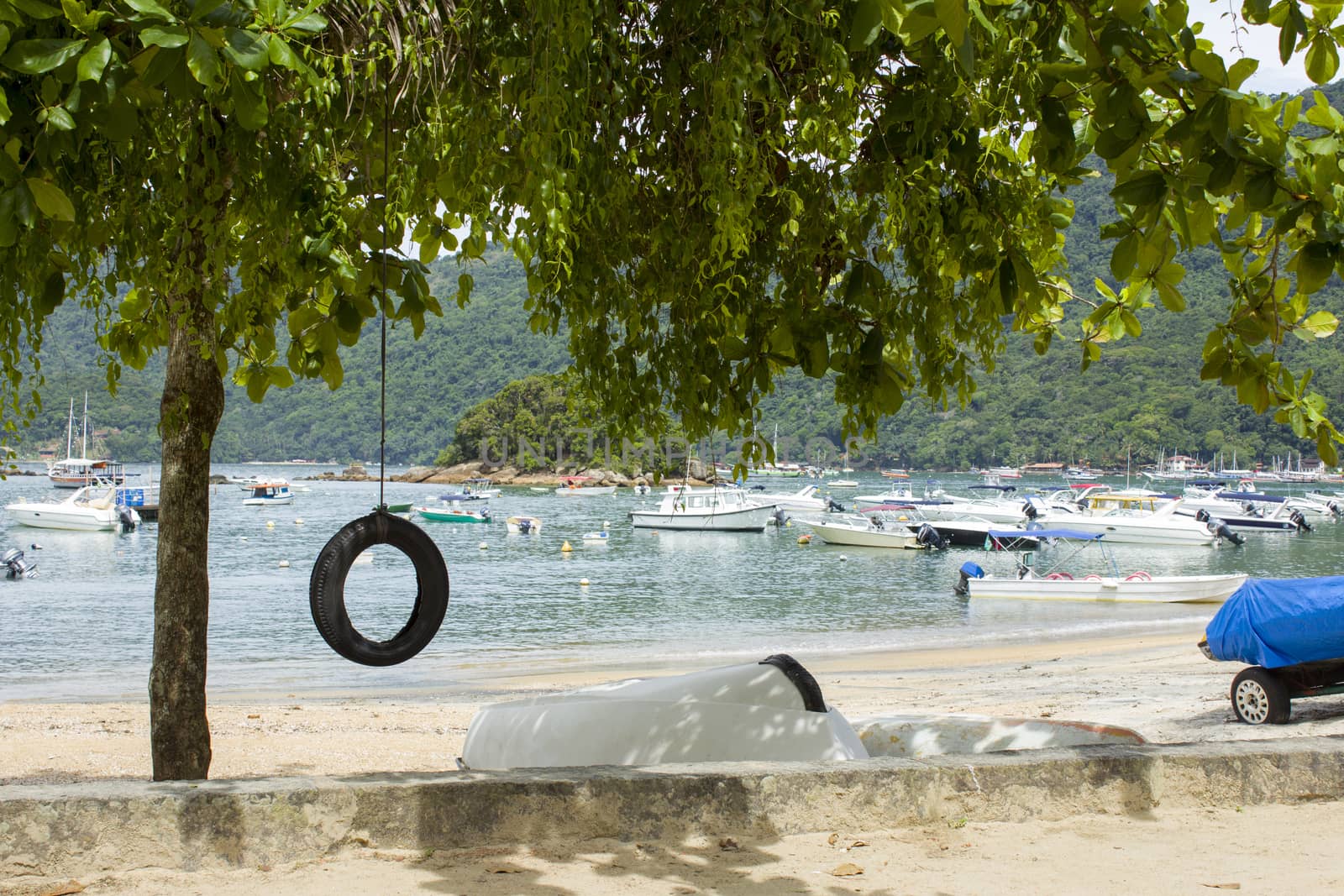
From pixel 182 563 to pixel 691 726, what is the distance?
2523 millimetres

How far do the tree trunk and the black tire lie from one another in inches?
36.7

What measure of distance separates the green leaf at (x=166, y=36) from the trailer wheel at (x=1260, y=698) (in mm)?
10523

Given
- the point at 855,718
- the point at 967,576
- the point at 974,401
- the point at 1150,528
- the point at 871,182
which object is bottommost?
the point at 967,576

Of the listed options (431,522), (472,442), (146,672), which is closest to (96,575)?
(146,672)

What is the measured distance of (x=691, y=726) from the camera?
529 centimetres

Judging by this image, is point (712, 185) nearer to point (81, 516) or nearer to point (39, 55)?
point (39, 55)

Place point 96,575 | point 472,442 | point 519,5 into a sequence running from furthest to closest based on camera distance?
point 472,442
point 96,575
point 519,5

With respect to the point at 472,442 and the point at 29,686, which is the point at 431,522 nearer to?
the point at 29,686

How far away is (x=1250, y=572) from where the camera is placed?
36.7 m

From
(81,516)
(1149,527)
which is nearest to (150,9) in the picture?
(1149,527)

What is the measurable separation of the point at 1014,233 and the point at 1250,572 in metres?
37.9

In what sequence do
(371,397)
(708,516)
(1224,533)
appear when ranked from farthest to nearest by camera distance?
(371,397), (708,516), (1224,533)

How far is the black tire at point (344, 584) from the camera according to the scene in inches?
170

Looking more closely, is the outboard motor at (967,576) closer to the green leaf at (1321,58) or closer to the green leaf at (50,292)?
the green leaf at (1321,58)
